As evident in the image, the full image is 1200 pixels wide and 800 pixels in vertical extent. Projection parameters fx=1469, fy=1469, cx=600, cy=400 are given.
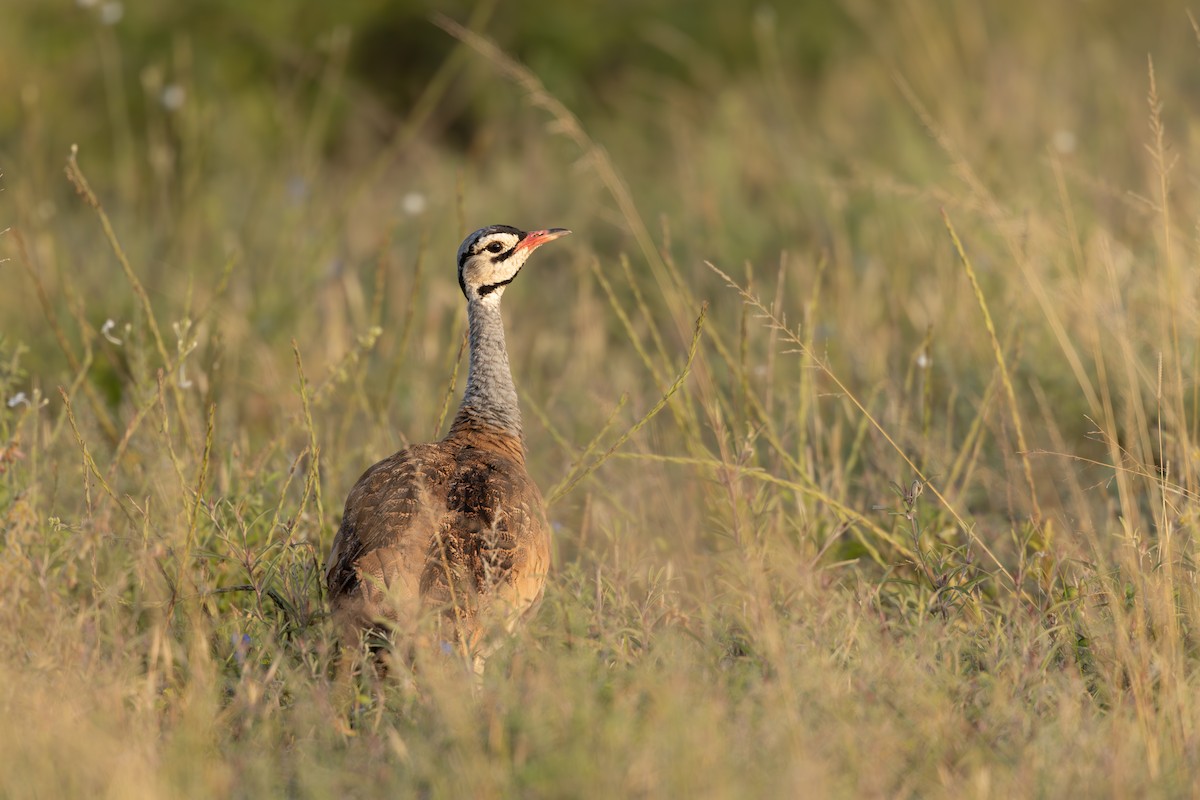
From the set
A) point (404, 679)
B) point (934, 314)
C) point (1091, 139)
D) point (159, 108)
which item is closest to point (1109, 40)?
point (1091, 139)

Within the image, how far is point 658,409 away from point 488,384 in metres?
0.77

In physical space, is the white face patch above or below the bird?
above

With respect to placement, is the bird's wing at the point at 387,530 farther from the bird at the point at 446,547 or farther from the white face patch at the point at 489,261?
the white face patch at the point at 489,261

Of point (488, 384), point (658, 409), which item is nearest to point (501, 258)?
point (488, 384)

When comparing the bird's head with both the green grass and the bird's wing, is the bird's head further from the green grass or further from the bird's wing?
the bird's wing

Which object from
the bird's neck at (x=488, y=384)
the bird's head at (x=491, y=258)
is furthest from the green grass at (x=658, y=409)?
the bird's head at (x=491, y=258)

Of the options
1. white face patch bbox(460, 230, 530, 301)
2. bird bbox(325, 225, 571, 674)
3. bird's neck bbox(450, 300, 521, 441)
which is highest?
white face patch bbox(460, 230, 530, 301)

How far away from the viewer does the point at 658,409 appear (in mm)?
3814

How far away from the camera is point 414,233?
8.30 meters

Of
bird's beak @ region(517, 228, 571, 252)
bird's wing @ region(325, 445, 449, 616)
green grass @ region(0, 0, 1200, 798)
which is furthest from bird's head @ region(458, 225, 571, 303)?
bird's wing @ region(325, 445, 449, 616)

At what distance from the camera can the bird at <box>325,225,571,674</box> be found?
3498 millimetres

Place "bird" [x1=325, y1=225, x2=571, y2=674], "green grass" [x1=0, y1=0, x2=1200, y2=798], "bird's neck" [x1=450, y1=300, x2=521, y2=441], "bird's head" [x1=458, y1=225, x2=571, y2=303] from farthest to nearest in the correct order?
"bird's head" [x1=458, y1=225, x2=571, y2=303] → "bird's neck" [x1=450, y1=300, x2=521, y2=441] → "bird" [x1=325, y1=225, x2=571, y2=674] → "green grass" [x1=0, y1=0, x2=1200, y2=798]

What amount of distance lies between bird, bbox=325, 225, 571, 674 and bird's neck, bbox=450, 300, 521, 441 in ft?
0.10

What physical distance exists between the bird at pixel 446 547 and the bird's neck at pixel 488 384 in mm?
31
